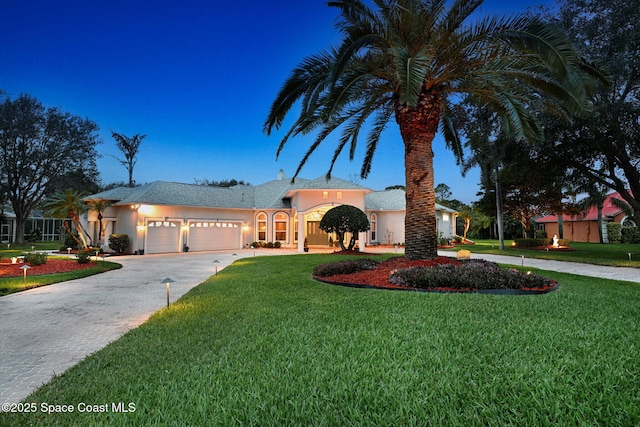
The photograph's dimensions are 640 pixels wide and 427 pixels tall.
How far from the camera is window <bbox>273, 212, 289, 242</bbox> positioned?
25062mm

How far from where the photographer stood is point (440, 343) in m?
3.82

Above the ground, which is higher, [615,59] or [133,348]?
[615,59]

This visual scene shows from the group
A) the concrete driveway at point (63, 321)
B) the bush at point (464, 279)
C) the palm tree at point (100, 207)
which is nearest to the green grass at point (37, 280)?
the concrete driveway at point (63, 321)

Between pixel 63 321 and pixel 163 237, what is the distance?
648 inches

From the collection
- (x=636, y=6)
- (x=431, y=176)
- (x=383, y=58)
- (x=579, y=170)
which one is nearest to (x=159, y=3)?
(x=383, y=58)

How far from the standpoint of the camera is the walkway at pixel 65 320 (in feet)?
12.3

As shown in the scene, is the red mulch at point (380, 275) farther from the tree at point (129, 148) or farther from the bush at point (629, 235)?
the bush at point (629, 235)

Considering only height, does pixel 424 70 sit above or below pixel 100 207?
above

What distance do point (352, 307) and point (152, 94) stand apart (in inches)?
1004

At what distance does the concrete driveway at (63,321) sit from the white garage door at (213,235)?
12.2m

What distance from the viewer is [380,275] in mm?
8367

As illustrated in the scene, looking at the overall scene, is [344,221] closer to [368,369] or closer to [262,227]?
[262,227]

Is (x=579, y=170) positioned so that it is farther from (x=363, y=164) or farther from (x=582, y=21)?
(x=363, y=164)

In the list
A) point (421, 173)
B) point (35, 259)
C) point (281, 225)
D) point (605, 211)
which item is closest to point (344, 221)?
point (421, 173)
